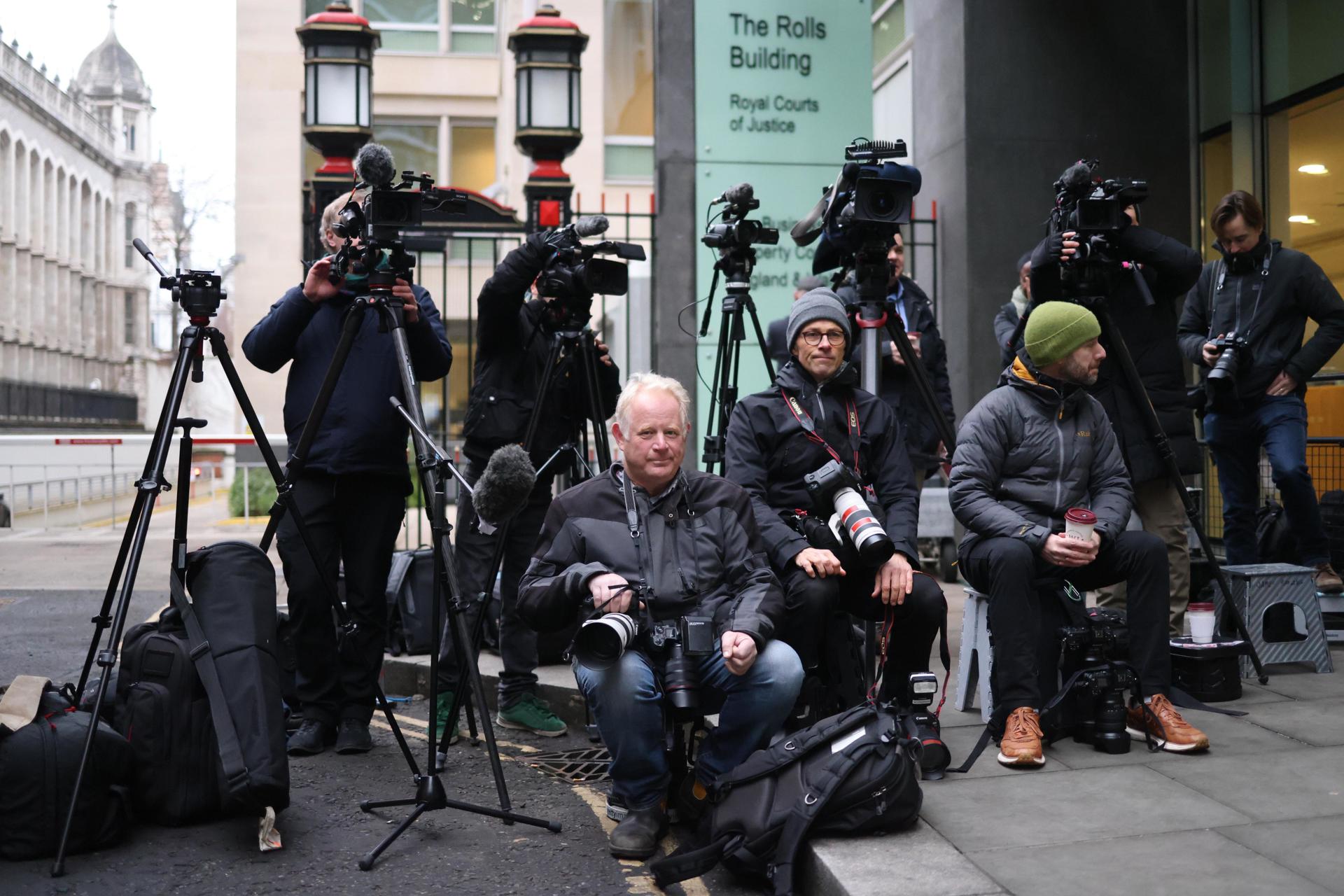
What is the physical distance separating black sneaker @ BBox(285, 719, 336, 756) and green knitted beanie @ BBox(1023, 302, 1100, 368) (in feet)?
9.80

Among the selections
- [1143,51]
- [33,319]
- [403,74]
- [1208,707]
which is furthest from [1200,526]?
[33,319]

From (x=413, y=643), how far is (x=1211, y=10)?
6771 mm

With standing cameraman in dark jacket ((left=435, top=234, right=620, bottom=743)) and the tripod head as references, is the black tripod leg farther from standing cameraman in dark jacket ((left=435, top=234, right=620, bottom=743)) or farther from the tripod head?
standing cameraman in dark jacket ((left=435, top=234, right=620, bottom=743))

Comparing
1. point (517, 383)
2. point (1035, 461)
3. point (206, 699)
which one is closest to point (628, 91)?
point (517, 383)

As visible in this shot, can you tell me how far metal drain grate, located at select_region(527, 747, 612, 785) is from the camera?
464 centimetres

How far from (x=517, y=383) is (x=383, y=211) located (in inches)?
50.0

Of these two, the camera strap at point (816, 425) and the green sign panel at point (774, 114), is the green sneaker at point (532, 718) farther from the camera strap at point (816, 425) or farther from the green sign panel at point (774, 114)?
the green sign panel at point (774, 114)

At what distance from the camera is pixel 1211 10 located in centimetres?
866

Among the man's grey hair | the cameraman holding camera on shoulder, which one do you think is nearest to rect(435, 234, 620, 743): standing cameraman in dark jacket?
the man's grey hair

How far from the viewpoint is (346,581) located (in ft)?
16.0

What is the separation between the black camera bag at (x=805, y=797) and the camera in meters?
3.32

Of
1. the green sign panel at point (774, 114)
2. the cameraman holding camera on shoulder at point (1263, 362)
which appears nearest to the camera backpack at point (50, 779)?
the green sign panel at point (774, 114)

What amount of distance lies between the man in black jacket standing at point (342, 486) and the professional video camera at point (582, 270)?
0.50 metres

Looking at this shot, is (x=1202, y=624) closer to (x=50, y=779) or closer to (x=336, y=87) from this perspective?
(x=50, y=779)
